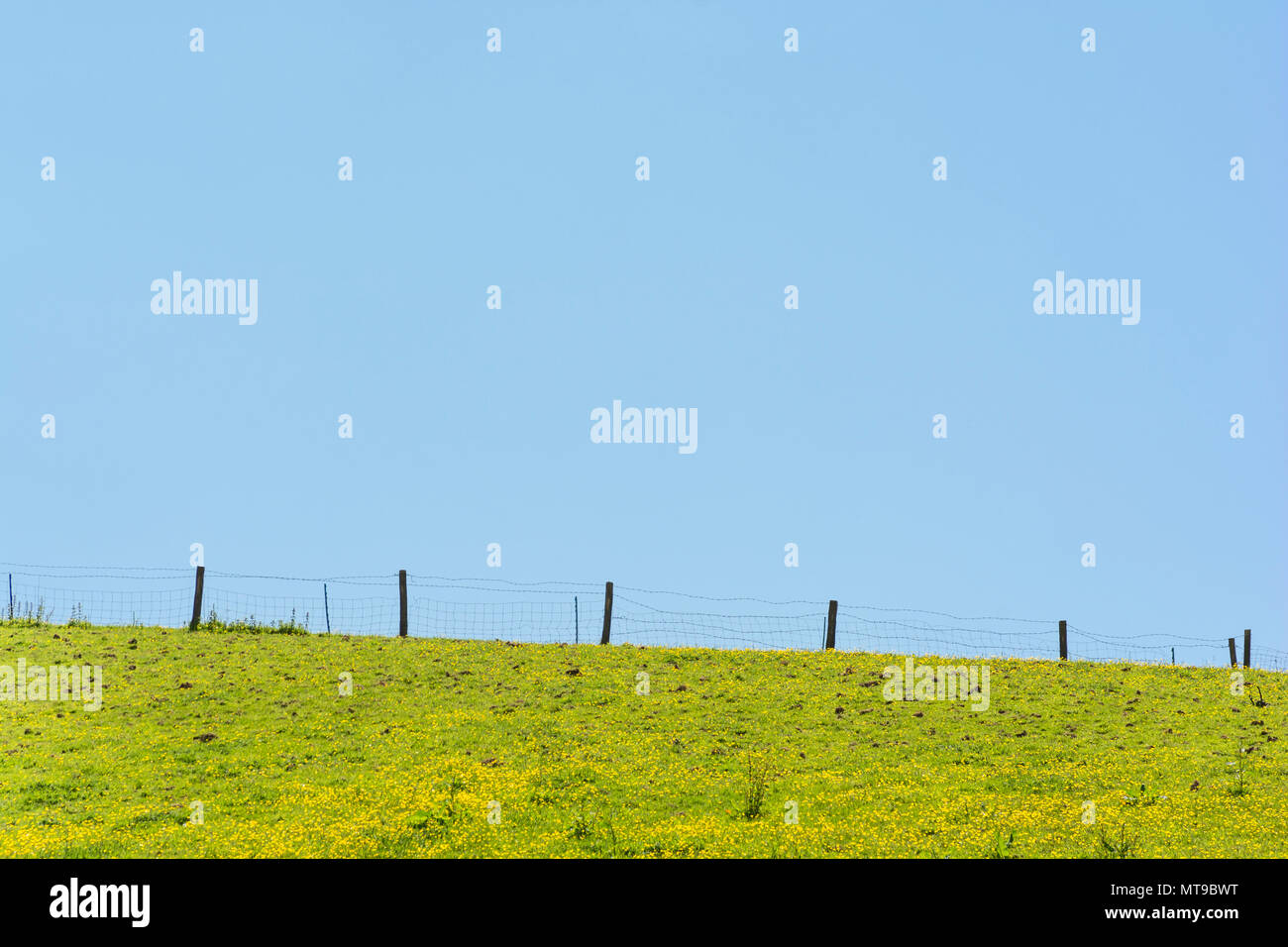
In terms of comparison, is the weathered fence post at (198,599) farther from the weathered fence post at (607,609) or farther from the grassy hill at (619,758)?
the weathered fence post at (607,609)

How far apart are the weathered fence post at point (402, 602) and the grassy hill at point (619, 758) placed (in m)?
3.72

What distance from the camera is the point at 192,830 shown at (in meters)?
20.0

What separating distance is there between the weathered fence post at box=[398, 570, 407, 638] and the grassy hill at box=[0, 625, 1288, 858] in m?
3.72

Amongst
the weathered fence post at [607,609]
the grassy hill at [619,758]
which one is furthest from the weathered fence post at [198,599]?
Result: the weathered fence post at [607,609]

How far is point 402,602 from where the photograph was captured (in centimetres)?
4122

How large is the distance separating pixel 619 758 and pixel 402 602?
1895cm

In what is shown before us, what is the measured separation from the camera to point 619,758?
24531 mm

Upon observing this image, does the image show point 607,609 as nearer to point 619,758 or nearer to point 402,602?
point 402,602

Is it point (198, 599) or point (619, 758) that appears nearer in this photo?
point (619, 758)

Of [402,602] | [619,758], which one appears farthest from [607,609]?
[619,758]

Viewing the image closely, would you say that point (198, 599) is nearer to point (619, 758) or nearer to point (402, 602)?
point (402, 602)
